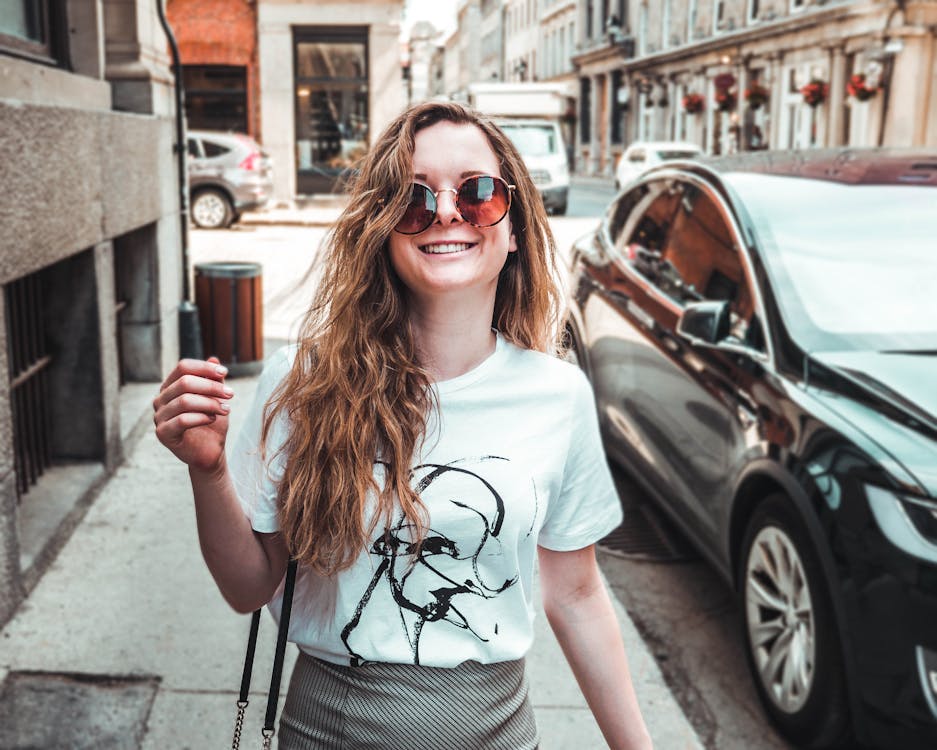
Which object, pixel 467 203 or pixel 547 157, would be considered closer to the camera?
pixel 467 203

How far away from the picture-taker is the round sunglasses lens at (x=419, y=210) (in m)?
1.80

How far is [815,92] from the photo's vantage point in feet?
103

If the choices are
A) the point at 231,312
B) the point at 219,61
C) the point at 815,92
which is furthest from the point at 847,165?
the point at 815,92

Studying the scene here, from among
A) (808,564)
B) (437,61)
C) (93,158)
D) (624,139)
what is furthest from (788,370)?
(437,61)

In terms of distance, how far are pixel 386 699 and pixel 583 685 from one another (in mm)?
421

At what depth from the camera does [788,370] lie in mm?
3750

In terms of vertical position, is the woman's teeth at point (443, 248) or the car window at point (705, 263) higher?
the woman's teeth at point (443, 248)

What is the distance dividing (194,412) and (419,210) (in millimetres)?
516

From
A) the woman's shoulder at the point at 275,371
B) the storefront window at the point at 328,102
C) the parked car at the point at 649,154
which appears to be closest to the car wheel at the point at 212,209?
the storefront window at the point at 328,102

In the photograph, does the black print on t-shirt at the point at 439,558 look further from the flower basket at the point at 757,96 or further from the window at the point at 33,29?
the flower basket at the point at 757,96

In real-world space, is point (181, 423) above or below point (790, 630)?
above

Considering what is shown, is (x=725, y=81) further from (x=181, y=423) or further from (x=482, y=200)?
(x=181, y=423)

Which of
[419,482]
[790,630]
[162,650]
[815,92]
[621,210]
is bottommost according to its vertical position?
[162,650]

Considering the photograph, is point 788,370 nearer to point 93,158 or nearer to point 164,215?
point 93,158
